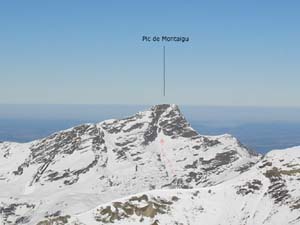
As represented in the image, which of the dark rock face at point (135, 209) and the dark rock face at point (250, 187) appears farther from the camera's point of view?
the dark rock face at point (250, 187)

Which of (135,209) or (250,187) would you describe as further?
(250,187)

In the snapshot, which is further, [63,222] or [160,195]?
[160,195]

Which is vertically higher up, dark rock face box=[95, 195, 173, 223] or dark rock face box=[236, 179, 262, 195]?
dark rock face box=[236, 179, 262, 195]

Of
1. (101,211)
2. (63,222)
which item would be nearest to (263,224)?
(101,211)

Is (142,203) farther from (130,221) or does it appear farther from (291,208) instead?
(291,208)

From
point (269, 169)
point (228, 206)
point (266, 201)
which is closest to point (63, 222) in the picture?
point (228, 206)

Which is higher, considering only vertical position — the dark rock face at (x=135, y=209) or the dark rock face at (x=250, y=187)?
the dark rock face at (x=250, y=187)

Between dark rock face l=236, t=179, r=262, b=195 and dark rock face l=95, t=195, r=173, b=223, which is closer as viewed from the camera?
dark rock face l=95, t=195, r=173, b=223

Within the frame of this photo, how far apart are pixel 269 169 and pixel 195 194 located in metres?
31.5

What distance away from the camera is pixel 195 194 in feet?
614

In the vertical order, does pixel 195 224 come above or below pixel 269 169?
below

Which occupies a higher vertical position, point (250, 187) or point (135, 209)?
point (250, 187)

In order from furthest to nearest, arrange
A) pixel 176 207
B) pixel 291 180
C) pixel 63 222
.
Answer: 1. pixel 291 180
2. pixel 176 207
3. pixel 63 222

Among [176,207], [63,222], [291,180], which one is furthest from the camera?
[291,180]
